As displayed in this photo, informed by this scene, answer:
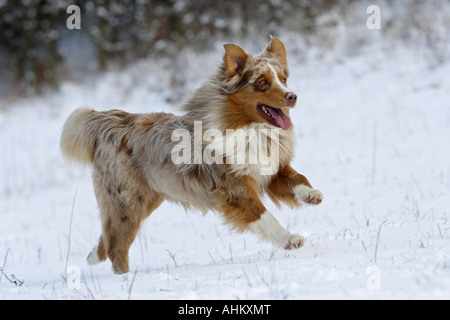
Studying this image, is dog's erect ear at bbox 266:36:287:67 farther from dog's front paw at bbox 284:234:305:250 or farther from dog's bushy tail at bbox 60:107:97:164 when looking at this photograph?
dog's bushy tail at bbox 60:107:97:164

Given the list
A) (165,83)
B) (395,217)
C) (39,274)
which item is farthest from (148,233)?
(165,83)

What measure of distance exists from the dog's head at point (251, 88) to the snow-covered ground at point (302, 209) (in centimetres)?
122

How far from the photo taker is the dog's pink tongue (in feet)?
14.7

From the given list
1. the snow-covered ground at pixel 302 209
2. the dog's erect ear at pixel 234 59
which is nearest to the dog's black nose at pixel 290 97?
the dog's erect ear at pixel 234 59

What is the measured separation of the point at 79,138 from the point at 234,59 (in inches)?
83.1

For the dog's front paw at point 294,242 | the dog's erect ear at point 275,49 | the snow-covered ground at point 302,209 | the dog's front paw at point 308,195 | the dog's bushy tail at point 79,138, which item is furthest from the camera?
the dog's bushy tail at point 79,138

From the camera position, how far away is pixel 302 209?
7.48 metres

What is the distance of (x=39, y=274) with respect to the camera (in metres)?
5.48

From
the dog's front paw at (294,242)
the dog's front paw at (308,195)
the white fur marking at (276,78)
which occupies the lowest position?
the dog's front paw at (294,242)

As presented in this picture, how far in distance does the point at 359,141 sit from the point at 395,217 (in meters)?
4.66

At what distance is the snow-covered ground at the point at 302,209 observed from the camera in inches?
123

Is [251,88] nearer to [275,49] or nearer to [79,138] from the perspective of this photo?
[275,49]

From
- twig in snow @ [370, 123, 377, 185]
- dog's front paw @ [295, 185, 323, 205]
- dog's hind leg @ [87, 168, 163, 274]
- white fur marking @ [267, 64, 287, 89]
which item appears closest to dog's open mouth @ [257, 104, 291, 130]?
white fur marking @ [267, 64, 287, 89]

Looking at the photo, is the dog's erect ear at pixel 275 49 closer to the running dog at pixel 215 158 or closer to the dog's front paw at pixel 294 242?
the running dog at pixel 215 158
